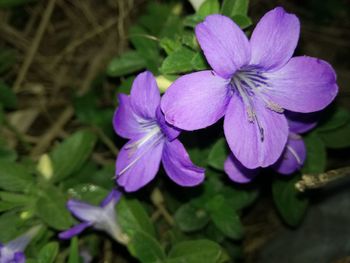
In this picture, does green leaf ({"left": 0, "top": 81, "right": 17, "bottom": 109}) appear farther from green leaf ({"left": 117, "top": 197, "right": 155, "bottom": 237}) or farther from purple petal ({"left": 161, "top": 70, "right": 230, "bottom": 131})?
purple petal ({"left": 161, "top": 70, "right": 230, "bottom": 131})

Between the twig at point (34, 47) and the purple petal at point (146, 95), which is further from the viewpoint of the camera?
the twig at point (34, 47)

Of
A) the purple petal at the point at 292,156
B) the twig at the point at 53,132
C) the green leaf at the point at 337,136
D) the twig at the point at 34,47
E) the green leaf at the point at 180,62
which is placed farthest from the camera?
the twig at the point at 34,47

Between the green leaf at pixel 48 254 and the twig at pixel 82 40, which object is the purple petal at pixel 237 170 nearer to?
the green leaf at pixel 48 254

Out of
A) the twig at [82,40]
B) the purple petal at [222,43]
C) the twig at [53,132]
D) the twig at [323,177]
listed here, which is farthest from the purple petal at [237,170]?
the twig at [82,40]

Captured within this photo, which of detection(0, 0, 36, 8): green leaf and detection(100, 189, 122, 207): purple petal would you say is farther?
detection(0, 0, 36, 8): green leaf

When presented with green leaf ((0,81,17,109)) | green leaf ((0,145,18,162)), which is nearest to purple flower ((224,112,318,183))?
green leaf ((0,145,18,162))

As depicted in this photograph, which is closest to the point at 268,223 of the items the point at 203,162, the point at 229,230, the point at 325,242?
the point at 325,242

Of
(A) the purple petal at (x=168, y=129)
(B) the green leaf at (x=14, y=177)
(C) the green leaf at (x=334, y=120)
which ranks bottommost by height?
(C) the green leaf at (x=334, y=120)

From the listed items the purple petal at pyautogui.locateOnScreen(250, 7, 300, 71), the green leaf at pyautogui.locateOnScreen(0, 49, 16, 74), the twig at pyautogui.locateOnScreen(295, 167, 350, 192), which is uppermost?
the purple petal at pyautogui.locateOnScreen(250, 7, 300, 71)

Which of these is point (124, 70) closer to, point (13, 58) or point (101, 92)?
point (101, 92)
